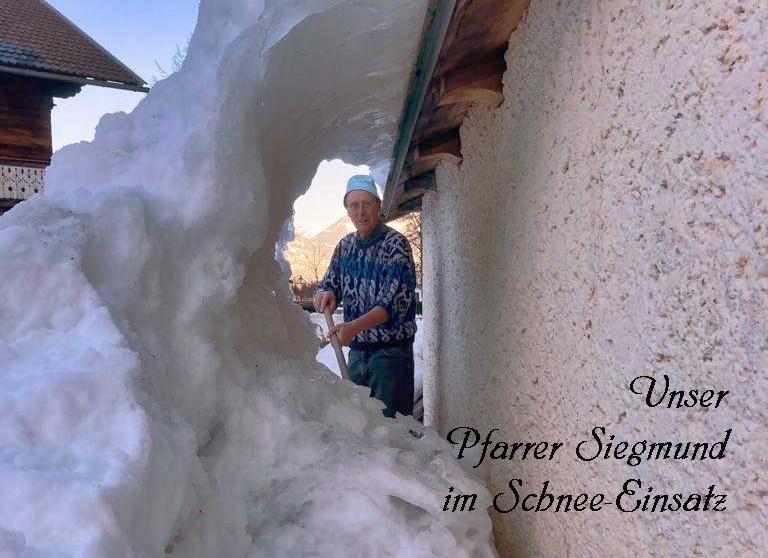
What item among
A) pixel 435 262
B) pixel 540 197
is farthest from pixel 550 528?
pixel 435 262

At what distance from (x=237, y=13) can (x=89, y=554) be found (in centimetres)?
137

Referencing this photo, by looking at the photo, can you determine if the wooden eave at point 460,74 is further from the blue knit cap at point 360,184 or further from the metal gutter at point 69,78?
the metal gutter at point 69,78

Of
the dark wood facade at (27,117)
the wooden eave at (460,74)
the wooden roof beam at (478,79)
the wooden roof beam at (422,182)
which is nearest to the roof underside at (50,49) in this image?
the dark wood facade at (27,117)

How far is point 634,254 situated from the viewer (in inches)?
35.8

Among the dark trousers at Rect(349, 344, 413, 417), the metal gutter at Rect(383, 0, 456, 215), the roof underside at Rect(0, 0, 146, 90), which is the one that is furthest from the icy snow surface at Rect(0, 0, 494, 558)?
the roof underside at Rect(0, 0, 146, 90)

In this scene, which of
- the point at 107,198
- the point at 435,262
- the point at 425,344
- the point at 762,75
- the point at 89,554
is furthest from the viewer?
the point at 425,344

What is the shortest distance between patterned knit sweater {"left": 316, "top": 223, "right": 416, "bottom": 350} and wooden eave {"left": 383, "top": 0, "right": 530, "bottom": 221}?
430 mm

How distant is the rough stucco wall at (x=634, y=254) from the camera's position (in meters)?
0.66

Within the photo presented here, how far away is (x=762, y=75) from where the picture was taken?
62cm

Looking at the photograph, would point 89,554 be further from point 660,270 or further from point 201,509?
point 660,270

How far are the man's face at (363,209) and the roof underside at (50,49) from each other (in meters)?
7.30

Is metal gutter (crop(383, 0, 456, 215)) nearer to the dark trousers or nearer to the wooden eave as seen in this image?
the wooden eave

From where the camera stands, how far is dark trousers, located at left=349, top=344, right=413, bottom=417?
274 centimetres

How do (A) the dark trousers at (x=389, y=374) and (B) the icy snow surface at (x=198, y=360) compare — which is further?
(A) the dark trousers at (x=389, y=374)
